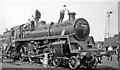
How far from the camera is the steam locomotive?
43.8 feet

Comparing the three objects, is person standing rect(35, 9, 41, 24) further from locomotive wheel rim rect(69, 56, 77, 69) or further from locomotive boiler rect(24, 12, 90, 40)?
locomotive wheel rim rect(69, 56, 77, 69)

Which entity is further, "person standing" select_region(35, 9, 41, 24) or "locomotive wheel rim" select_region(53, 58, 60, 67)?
"person standing" select_region(35, 9, 41, 24)

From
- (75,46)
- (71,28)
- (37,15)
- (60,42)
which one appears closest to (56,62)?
(60,42)

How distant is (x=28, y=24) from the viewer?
60.6 ft

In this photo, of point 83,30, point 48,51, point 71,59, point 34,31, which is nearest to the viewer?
point 71,59

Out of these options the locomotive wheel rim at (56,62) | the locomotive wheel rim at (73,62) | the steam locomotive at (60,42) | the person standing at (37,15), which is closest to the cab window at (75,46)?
the steam locomotive at (60,42)

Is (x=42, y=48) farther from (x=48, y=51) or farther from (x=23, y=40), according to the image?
(x=23, y=40)

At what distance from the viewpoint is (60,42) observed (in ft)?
44.6

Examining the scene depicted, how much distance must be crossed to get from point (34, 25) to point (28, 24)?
72 centimetres

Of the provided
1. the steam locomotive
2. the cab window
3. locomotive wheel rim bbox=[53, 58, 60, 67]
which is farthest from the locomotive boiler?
locomotive wheel rim bbox=[53, 58, 60, 67]

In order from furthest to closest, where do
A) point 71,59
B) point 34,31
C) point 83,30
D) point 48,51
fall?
point 34,31, point 48,51, point 83,30, point 71,59

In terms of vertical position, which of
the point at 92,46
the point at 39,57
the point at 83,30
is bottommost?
the point at 39,57

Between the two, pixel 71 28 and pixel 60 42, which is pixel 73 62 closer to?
pixel 60 42

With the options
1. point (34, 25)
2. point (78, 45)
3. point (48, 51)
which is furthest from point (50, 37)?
point (34, 25)
